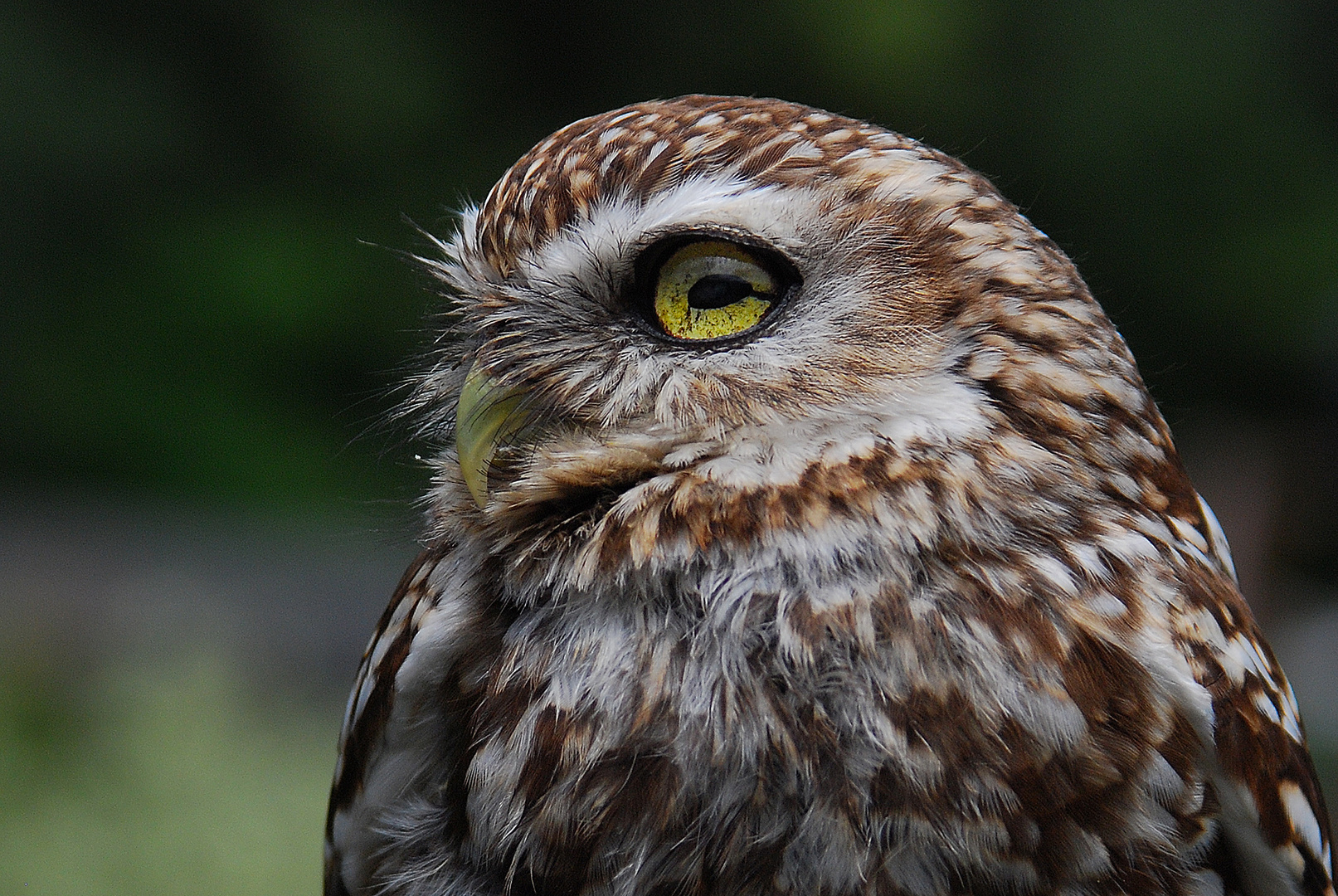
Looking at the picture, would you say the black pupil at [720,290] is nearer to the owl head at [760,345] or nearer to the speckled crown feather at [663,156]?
the owl head at [760,345]

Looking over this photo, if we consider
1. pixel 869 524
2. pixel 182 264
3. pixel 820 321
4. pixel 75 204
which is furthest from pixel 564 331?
pixel 75 204

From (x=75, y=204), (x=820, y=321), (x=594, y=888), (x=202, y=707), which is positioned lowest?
(x=202, y=707)

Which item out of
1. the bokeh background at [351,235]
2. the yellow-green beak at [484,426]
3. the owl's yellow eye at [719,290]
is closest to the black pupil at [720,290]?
the owl's yellow eye at [719,290]

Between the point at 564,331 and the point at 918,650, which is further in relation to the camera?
the point at 564,331

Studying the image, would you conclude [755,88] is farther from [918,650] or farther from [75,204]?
[918,650]

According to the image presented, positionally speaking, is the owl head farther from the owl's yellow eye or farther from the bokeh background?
the bokeh background

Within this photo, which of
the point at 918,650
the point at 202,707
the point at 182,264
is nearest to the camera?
the point at 918,650

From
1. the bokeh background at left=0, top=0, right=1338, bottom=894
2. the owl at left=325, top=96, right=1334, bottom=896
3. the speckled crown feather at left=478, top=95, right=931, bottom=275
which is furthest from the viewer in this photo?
the bokeh background at left=0, top=0, right=1338, bottom=894

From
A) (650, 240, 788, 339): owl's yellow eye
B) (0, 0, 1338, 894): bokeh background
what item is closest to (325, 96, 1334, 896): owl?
(650, 240, 788, 339): owl's yellow eye
